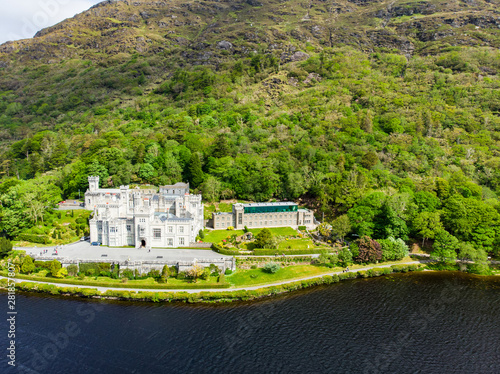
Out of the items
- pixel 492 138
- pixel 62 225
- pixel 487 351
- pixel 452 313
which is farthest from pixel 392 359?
pixel 492 138

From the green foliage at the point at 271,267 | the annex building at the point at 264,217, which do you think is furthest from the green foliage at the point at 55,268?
the green foliage at the point at 271,267

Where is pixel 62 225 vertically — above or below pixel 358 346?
above

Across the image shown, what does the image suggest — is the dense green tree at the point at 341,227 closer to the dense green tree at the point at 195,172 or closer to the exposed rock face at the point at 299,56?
the dense green tree at the point at 195,172

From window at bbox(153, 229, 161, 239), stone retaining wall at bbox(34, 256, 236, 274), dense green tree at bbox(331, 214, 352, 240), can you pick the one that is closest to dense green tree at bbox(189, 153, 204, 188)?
window at bbox(153, 229, 161, 239)

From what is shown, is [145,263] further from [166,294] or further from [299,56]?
[299,56]

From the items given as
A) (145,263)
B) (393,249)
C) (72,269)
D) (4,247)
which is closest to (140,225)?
(145,263)

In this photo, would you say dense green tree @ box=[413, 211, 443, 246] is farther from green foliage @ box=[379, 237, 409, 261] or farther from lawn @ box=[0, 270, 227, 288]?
lawn @ box=[0, 270, 227, 288]

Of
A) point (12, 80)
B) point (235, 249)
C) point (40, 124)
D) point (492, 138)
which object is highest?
point (12, 80)

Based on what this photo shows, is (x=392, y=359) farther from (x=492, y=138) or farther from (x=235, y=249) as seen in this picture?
(x=492, y=138)

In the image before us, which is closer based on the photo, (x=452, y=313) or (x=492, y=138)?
(x=452, y=313)
